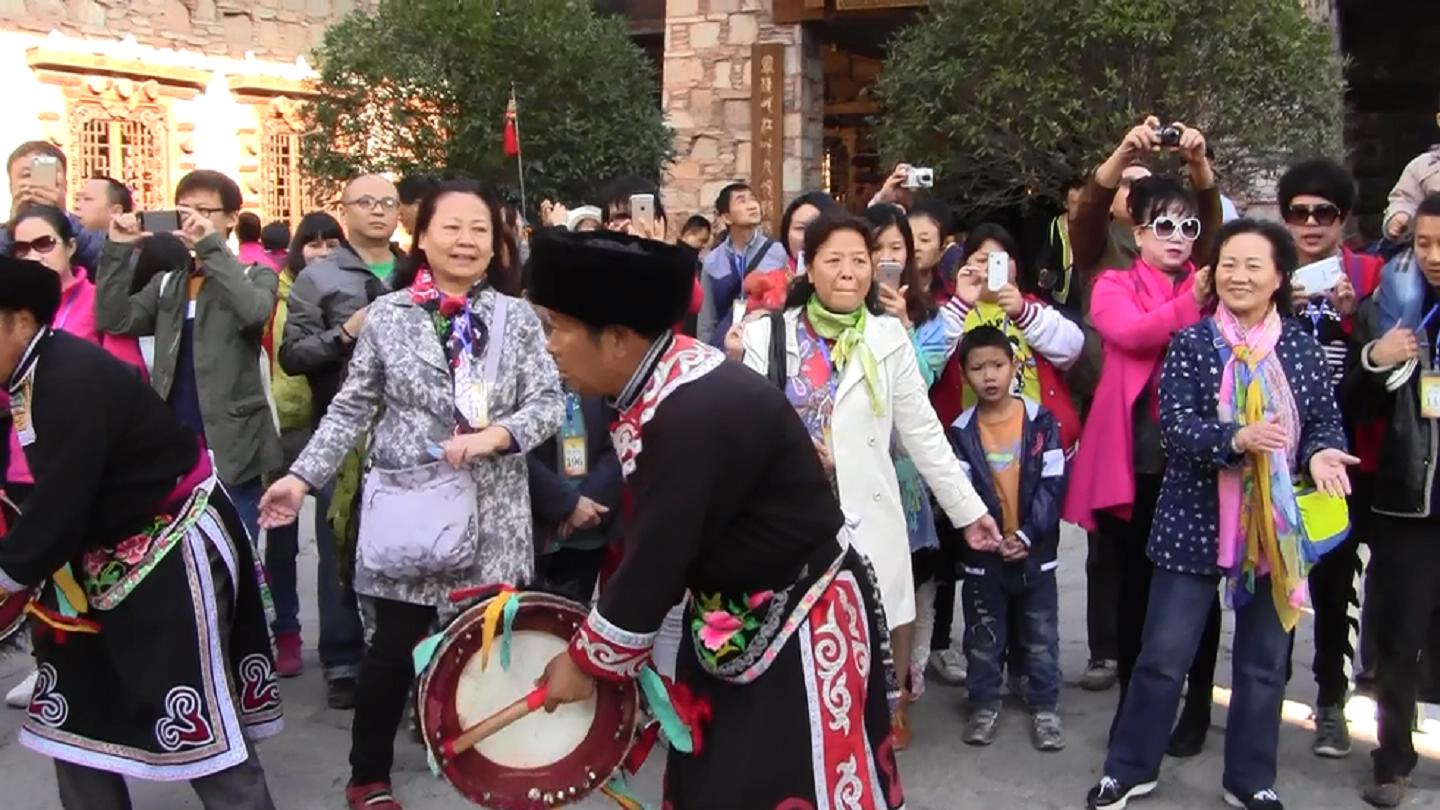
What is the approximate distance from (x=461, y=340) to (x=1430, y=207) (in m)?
2.91

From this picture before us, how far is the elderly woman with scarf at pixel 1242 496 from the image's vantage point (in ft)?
13.5

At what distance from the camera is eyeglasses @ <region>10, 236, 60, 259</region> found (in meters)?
5.26

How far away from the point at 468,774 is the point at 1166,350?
2.86 m

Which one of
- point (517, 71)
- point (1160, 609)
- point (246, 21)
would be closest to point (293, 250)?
point (517, 71)

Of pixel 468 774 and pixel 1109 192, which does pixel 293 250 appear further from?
pixel 468 774

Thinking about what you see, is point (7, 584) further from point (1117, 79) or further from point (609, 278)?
point (1117, 79)

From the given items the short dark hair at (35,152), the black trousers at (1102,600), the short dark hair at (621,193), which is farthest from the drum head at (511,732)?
the short dark hair at (35,152)

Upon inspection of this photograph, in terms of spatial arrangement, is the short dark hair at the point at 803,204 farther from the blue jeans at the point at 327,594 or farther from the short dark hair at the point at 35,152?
the short dark hair at the point at 35,152

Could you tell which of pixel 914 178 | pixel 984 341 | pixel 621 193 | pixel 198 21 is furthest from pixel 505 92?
pixel 198 21

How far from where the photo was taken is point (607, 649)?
8.62ft

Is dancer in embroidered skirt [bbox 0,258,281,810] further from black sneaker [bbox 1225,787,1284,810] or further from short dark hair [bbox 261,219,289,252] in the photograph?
short dark hair [bbox 261,219,289,252]

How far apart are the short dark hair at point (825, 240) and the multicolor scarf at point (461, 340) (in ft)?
3.47

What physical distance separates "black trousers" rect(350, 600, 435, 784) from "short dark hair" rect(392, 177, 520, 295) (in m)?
1.03

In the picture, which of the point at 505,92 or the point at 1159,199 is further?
the point at 505,92
